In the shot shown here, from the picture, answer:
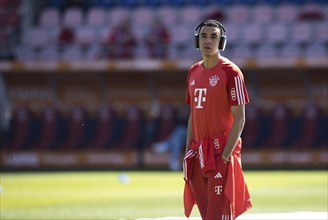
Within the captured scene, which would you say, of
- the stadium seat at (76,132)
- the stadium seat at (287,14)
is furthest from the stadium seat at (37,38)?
the stadium seat at (287,14)

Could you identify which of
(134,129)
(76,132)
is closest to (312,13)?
Result: (134,129)

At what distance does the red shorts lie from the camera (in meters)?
9.03

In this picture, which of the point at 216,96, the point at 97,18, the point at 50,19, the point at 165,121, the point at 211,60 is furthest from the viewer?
the point at 50,19

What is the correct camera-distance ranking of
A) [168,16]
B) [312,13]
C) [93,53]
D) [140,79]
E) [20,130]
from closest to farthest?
[312,13] → [93,53] → [20,130] → [168,16] → [140,79]

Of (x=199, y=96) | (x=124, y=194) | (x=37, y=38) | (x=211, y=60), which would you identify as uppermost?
(x=211, y=60)

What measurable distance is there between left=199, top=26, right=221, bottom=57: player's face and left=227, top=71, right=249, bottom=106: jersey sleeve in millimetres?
266

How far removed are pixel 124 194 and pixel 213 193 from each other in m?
11.5

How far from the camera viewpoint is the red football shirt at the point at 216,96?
9078 millimetres

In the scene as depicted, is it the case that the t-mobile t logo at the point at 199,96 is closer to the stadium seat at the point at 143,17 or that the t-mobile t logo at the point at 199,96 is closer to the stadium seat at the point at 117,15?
the stadium seat at the point at 143,17

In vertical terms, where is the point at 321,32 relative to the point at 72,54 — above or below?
above

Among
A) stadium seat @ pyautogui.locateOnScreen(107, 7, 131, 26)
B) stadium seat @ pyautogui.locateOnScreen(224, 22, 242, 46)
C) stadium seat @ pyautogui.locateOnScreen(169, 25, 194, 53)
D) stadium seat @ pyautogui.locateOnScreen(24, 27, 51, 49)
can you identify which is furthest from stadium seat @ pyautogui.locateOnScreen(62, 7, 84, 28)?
stadium seat @ pyautogui.locateOnScreen(224, 22, 242, 46)

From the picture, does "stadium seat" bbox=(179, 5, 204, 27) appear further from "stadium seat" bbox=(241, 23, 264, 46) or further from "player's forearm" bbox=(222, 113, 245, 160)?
"player's forearm" bbox=(222, 113, 245, 160)

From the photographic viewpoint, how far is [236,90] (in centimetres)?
905

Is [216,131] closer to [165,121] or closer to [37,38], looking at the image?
[165,121]
